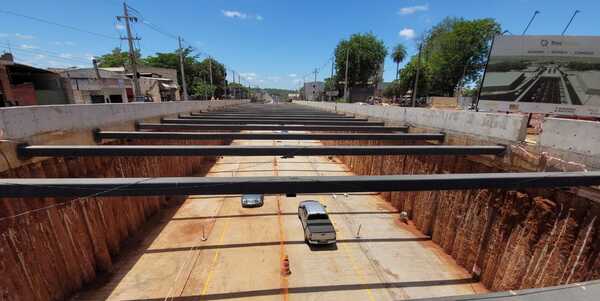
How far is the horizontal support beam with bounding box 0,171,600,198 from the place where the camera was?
470 centimetres

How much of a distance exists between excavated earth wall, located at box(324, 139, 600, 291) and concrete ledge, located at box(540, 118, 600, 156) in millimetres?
919

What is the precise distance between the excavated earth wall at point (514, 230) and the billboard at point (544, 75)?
657cm

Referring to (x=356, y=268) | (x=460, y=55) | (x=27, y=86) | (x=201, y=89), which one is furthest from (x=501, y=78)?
(x=201, y=89)

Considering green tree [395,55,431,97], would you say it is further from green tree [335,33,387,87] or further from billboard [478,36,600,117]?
billboard [478,36,600,117]

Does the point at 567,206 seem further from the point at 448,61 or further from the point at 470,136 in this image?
the point at 448,61

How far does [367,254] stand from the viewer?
11.8 meters

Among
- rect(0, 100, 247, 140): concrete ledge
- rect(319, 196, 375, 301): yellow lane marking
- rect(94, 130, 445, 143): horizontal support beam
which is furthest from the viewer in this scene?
rect(94, 130, 445, 143): horizontal support beam

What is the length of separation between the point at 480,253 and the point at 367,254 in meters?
4.59

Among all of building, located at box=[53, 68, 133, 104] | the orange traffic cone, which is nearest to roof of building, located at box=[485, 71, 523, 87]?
the orange traffic cone

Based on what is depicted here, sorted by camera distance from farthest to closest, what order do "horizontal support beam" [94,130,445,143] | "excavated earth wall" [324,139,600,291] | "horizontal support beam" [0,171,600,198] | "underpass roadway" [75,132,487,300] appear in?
"horizontal support beam" [94,130,445,143], "underpass roadway" [75,132,487,300], "excavated earth wall" [324,139,600,291], "horizontal support beam" [0,171,600,198]

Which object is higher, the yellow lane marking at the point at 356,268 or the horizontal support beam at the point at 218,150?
the horizontal support beam at the point at 218,150

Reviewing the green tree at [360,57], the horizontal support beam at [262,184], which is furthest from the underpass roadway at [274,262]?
the green tree at [360,57]

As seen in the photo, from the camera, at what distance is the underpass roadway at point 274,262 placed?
927 cm

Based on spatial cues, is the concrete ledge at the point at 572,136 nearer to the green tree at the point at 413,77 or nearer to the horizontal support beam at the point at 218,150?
the horizontal support beam at the point at 218,150
